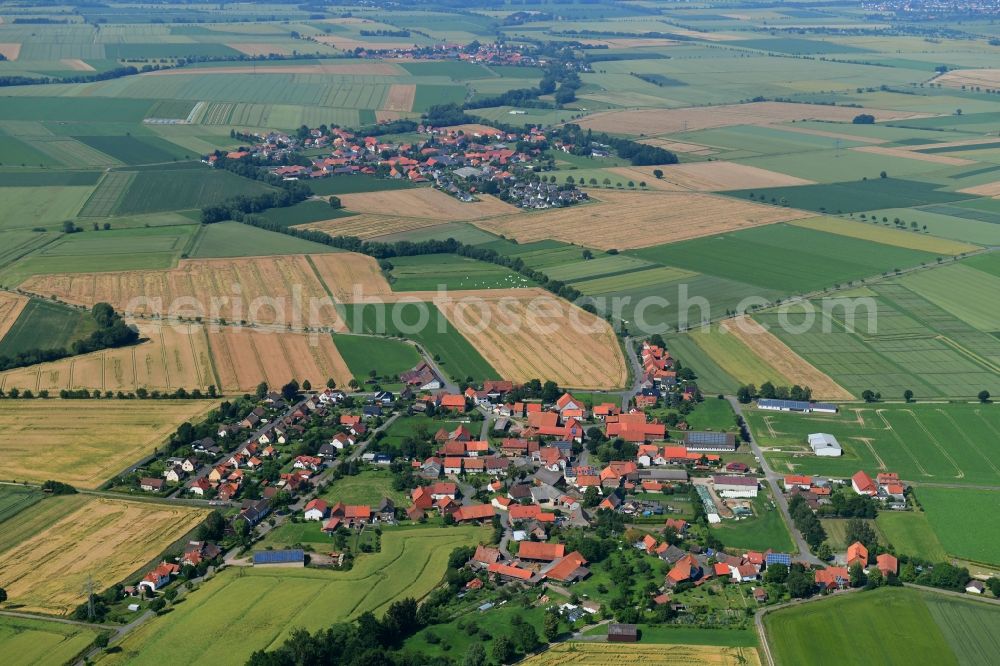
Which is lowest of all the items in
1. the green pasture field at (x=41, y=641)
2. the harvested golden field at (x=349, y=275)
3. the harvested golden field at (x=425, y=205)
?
the green pasture field at (x=41, y=641)

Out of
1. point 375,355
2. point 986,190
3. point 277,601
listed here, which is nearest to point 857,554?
point 277,601

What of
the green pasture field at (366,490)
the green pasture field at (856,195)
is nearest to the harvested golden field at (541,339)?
the green pasture field at (366,490)

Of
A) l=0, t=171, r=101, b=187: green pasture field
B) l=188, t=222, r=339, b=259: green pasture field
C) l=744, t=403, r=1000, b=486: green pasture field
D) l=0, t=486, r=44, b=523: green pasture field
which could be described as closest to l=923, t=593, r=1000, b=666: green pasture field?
l=744, t=403, r=1000, b=486: green pasture field

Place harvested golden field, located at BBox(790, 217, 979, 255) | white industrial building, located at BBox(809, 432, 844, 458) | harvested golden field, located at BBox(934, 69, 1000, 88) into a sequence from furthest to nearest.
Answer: harvested golden field, located at BBox(934, 69, 1000, 88) < harvested golden field, located at BBox(790, 217, 979, 255) < white industrial building, located at BBox(809, 432, 844, 458)

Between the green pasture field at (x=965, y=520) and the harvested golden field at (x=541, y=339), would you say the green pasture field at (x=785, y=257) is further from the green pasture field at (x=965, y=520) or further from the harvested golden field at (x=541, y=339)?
the green pasture field at (x=965, y=520)

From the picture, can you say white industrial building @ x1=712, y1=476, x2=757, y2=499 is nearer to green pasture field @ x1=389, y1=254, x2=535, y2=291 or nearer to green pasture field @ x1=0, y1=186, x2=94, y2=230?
green pasture field @ x1=389, y1=254, x2=535, y2=291
